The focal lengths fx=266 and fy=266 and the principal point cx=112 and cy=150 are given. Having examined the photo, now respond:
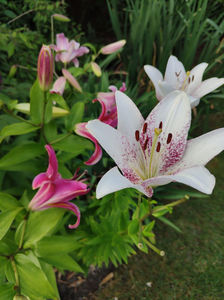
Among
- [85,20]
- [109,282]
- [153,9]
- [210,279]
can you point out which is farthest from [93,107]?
[85,20]

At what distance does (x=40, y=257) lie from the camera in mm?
703

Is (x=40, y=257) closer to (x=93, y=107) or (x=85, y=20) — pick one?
(x=93, y=107)

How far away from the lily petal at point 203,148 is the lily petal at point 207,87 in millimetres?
234

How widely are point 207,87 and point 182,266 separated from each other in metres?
1.07

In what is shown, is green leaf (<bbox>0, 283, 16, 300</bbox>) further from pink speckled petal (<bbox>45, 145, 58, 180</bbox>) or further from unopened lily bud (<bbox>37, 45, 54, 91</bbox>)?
unopened lily bud (<bbox>37, 45, 54, 91</bbox>)

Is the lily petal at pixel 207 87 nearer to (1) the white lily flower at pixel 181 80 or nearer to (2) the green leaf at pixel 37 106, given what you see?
(1) the white lily flower at pixel 181 80

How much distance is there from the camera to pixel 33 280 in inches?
23.7

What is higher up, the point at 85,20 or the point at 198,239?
the point at 85,20

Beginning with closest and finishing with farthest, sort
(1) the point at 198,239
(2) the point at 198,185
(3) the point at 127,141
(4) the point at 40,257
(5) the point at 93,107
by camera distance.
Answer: (2) the point at 198,185 → (3) the point at 127,141 → (4) the point at 40,257 → (5) the point at 93,107 → (1) the point at 198,239

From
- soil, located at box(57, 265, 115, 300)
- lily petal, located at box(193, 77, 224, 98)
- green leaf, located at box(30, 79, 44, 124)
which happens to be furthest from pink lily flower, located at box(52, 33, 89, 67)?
soil, located at box(57, 265, 115, 300)

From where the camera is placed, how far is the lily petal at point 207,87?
69 cm

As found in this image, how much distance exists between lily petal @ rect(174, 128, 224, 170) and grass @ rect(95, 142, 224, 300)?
1.02 m

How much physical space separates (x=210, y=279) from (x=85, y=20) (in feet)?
9.23

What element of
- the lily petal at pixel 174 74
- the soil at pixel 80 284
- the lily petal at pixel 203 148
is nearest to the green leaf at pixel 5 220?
the lily petal at pixel 203 148
